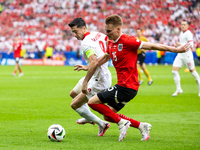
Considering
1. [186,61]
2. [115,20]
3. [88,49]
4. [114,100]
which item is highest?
[115,20]

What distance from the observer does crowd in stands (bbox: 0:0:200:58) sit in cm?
3681

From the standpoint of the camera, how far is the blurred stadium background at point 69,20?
35.9m

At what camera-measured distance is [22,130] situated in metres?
6.25

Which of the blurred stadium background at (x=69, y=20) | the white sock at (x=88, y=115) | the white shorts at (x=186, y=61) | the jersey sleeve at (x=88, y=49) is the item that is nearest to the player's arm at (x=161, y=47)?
the jersey sleeve at (x=88, y=49)

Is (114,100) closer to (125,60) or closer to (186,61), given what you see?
(125,60)

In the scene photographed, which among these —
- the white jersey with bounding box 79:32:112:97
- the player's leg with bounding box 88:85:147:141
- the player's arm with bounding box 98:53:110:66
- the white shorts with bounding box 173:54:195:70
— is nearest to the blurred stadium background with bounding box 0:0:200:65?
the white shorts with bounding box 173:54:195:70

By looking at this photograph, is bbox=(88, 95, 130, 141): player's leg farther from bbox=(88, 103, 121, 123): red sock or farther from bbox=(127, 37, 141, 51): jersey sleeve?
bbox=(127, 37, 141, 51): jersey sleeve

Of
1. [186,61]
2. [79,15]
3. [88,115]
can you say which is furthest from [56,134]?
[79,15]

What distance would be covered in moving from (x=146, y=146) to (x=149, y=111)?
143 inches

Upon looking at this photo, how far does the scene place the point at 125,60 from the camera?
17.3 feet

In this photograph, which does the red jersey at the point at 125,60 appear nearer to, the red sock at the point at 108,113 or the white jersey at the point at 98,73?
the red sock at the point at 108,113

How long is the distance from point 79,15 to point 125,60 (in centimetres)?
3684

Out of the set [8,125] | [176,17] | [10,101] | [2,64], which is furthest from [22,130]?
[176,17]

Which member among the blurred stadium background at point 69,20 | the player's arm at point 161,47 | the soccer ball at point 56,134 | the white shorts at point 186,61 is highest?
the player's arm at point 161,47
